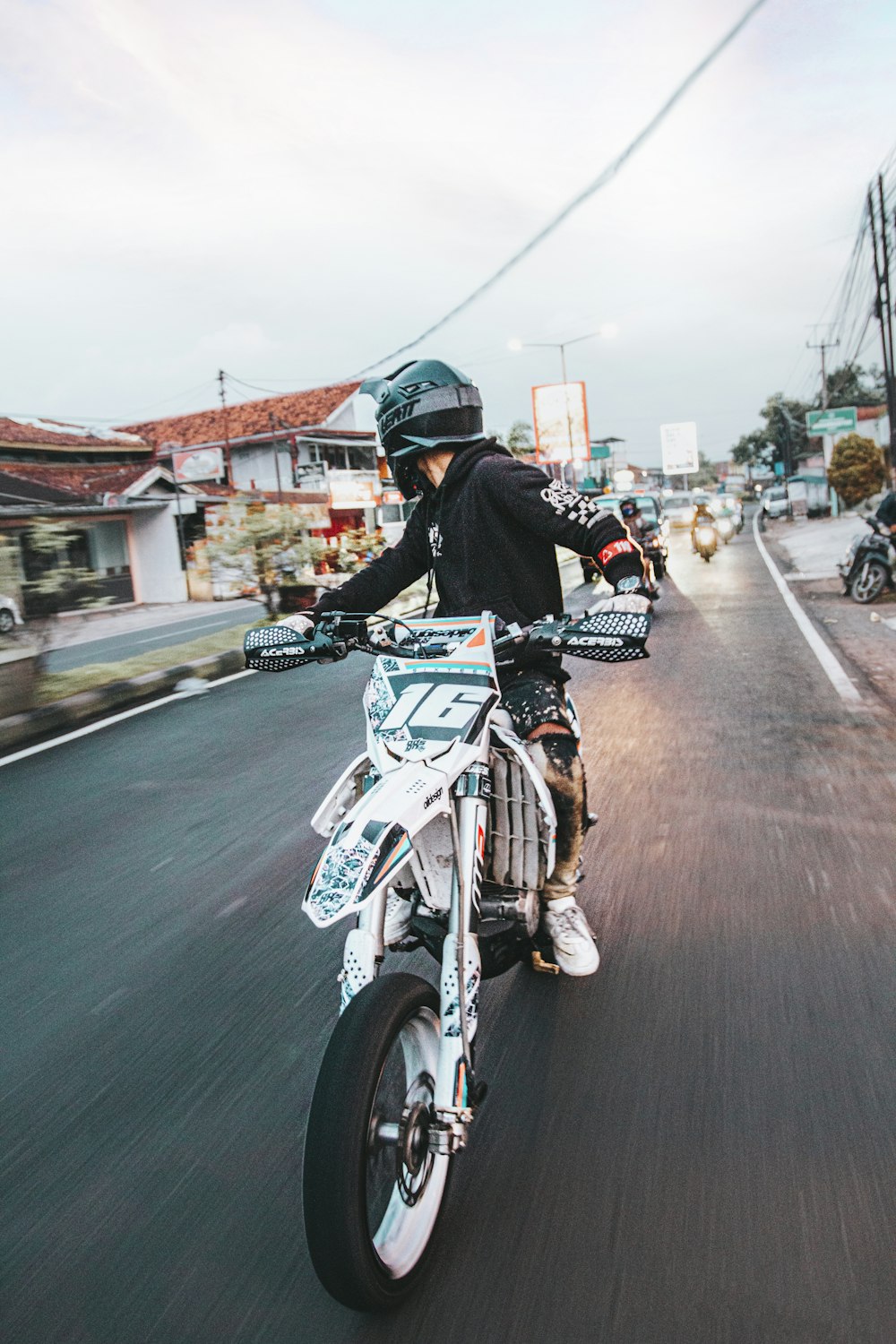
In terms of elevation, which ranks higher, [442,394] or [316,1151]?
[442,394]

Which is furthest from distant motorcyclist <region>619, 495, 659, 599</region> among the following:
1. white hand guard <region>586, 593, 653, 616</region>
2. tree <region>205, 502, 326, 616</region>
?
white hand guard <region>586, 593, 653, 616</region>

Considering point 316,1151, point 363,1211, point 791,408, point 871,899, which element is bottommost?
point 871,899

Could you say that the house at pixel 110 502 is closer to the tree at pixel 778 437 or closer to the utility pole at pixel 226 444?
the utility pole at pixel 226 444

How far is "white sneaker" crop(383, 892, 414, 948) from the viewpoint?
8.23 feet

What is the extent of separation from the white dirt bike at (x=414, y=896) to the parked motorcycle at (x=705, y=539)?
71.5ft

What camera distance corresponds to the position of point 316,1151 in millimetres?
1735

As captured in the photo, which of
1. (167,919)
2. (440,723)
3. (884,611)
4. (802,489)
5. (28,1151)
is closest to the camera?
(440,723)

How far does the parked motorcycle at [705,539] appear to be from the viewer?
23781 mm

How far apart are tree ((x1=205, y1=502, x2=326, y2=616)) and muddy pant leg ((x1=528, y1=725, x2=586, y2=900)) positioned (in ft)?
38.6

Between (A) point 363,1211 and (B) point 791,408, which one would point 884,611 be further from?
(B) point 791,408

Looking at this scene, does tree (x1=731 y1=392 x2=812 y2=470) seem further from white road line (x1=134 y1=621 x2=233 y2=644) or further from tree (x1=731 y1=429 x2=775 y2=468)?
white road line (x1=134 y1=621 x2=233 y2=644)

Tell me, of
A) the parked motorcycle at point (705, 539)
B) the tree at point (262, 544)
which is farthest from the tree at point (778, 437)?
the tree at point (262, 544)

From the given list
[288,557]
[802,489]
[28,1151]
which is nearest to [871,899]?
[28,1151]

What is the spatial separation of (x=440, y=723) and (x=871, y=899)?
2299 mm
